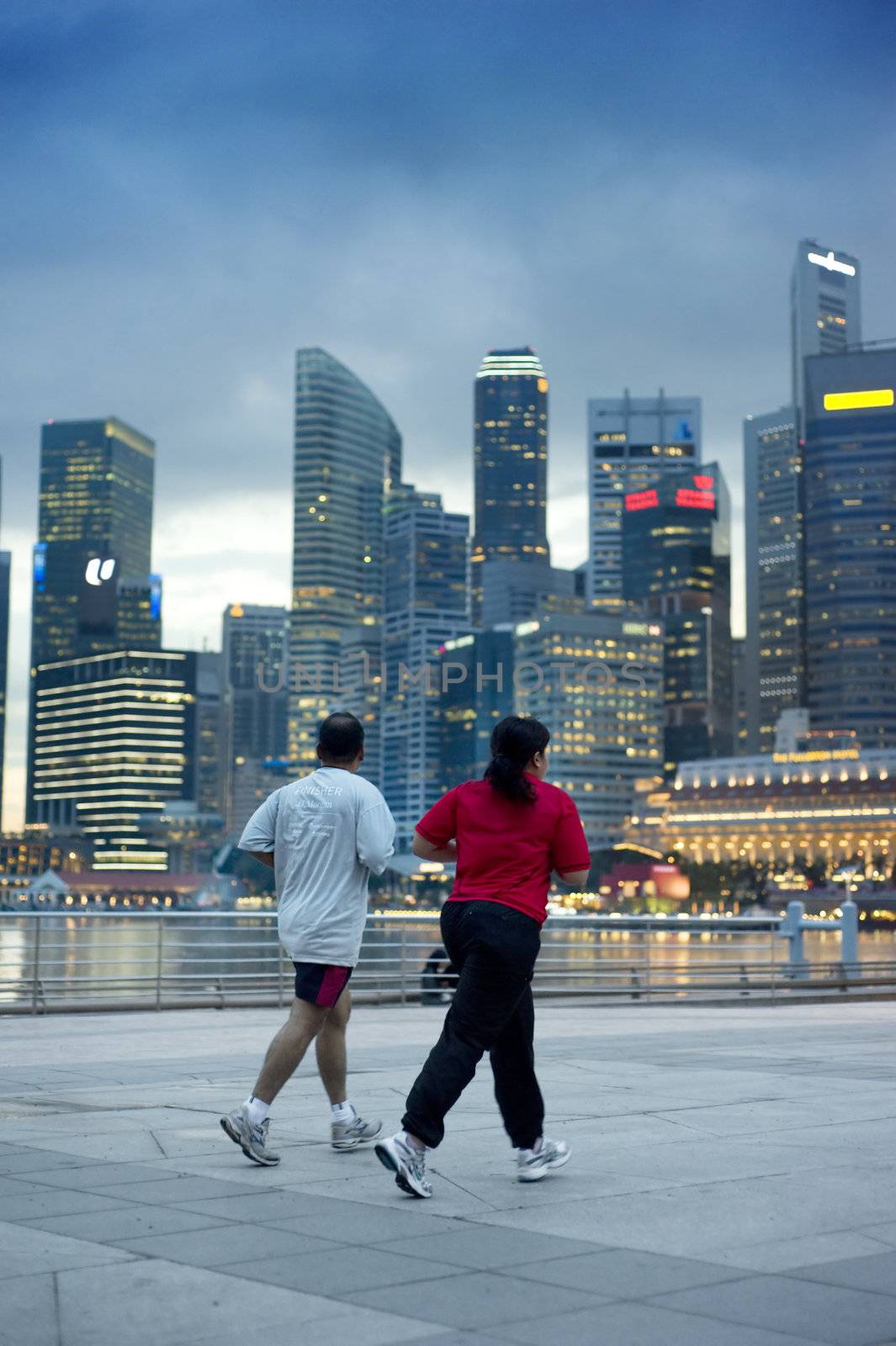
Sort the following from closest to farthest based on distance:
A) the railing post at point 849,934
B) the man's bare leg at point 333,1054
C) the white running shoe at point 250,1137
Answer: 1. the white running shoe at point 250,1137
2. the man's bare leg at point 333,1054
3. the railing post at point 849,934

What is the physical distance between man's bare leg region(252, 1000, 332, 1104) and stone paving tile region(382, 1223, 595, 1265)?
65.2 inches

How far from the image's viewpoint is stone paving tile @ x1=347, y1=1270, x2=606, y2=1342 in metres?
4.24

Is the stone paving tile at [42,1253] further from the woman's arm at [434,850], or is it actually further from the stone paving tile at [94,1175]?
the woman's arm at [434,850]

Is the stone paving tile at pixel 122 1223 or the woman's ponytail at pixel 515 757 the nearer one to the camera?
the stone paving tile at pixel 122 1223

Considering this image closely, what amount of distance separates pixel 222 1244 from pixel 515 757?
2.27 m

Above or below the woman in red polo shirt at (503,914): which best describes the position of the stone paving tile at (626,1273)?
below

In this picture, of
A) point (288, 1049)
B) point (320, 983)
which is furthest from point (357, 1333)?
point (320, 983)

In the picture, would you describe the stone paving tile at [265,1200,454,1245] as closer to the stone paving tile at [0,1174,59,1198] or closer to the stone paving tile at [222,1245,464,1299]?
the stone paving tile at [222,1245,464,1299]

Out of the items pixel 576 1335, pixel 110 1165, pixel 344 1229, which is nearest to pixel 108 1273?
pixel 344 1229

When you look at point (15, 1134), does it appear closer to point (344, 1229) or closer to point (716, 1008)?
point (344, 1229)

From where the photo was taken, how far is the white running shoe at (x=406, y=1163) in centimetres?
593

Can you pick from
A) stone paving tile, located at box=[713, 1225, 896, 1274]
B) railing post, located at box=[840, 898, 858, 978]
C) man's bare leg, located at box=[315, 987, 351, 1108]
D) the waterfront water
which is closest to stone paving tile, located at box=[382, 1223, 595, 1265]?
stone paving tile, located at box=[713, 1225, 896, 1274]

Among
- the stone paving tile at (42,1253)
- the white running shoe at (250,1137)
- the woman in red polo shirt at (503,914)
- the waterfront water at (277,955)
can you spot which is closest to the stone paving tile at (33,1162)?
the white running shoe at (250,1137)

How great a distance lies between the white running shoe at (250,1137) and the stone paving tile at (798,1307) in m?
2.58
